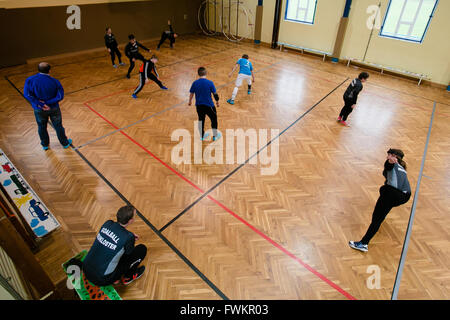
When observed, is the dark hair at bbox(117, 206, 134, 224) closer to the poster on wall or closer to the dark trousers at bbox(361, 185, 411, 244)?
the poster on wall

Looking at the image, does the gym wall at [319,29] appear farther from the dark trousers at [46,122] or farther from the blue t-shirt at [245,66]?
the dark trousers at [46,122]

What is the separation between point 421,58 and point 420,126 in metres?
4.30

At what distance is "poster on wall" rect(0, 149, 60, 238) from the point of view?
3.55 m

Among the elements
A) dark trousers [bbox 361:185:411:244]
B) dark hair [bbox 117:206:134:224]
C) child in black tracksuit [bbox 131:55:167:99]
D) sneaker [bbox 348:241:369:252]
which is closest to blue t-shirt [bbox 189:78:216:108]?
child in black tracksuit [bbox 131:55:167:99]

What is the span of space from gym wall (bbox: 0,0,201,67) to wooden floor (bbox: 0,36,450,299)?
2.03 m

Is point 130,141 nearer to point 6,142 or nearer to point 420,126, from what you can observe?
point 6,142

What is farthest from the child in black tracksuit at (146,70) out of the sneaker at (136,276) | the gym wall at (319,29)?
the gym wall at (319,29)

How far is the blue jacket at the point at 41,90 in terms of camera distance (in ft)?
14.8

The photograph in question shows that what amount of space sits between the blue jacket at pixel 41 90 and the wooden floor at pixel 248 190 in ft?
3.97

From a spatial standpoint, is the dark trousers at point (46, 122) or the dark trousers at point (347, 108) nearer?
the dark trousers at point (46, 122)

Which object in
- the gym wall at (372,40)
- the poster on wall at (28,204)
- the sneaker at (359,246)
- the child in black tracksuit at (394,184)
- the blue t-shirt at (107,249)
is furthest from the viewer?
Result: the gym wall at (372,40)

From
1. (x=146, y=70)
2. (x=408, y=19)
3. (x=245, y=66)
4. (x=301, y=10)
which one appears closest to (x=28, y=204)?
(x=146, y=70)

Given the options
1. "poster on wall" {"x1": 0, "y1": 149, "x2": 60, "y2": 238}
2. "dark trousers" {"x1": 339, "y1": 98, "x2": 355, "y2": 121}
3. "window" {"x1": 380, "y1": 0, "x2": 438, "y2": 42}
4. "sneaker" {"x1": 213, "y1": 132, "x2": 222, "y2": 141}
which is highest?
"window" {"x1": 380, "y1": 0, "x2": 438, "y2": 42}
